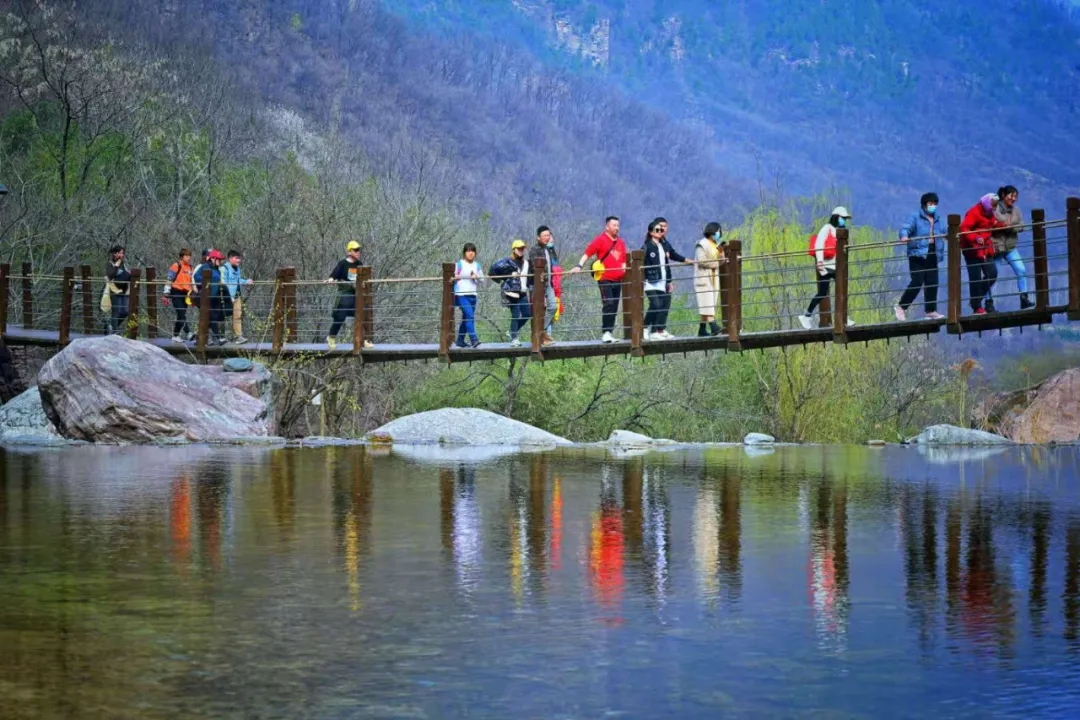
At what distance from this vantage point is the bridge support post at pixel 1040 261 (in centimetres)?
1959

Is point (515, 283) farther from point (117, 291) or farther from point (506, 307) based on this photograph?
point (117, 291)

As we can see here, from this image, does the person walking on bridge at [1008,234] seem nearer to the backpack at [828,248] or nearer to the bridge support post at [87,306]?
the backpack at [828,248]

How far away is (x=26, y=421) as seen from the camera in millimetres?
25000

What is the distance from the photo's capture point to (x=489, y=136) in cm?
11562

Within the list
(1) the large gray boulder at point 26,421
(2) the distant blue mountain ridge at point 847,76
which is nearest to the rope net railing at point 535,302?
(1) the large gray boulder at point 26,421

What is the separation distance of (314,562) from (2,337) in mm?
20123

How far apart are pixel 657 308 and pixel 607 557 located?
468 inches

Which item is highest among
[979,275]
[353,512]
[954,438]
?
[979,275]

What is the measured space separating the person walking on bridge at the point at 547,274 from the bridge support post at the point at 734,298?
2.48 meters

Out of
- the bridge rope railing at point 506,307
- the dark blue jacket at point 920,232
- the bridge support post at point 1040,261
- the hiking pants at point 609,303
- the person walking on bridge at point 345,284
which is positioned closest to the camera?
the bridge support post at point 1040,261

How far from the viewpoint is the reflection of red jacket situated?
20562 millimetres

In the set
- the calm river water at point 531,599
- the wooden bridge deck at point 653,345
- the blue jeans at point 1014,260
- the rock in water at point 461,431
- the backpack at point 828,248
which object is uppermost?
the backpack at point 828,248

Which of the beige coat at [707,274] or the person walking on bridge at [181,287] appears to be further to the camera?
the person walking on bridge at [181,287]

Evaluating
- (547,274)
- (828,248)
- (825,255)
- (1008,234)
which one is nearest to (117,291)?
(547,274)
